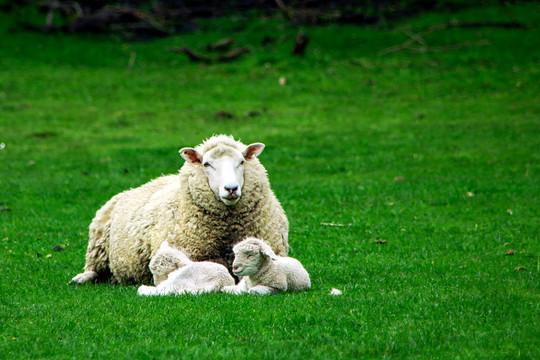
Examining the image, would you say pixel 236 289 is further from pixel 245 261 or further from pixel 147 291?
pixel 147 291

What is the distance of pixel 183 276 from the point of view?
25.0ft

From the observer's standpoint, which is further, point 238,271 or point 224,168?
point 224,168

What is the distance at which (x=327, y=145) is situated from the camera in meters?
20.0

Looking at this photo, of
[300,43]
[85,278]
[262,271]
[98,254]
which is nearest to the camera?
[262,271]

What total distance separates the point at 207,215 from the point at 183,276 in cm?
90

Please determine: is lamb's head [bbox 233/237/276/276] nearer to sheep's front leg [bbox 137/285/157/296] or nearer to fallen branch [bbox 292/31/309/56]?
sheep's front leg [bbox 137/285/157/296]

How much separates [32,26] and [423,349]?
28.6 m

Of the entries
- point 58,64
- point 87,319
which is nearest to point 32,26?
point 58,64

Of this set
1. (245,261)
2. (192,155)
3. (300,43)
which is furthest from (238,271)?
(300,43)

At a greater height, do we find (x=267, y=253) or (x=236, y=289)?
(x=267, y=253)

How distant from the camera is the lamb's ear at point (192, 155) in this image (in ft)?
27.5

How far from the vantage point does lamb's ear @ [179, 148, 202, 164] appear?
27.5 feet

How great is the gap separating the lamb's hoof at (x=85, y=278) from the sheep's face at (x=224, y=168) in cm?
192

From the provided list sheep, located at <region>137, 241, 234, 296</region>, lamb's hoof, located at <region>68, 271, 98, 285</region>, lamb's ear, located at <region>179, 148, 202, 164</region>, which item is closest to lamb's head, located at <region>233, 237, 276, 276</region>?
sheep, located at <region>137, 241, 234, 296</region>
